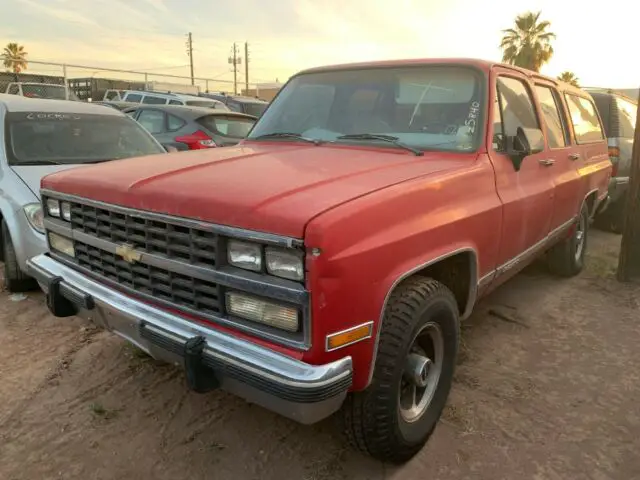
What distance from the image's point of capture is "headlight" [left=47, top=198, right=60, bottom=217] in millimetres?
3113

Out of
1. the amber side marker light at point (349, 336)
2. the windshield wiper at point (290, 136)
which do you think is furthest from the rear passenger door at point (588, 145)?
the amber side marker light at point (349, 336)

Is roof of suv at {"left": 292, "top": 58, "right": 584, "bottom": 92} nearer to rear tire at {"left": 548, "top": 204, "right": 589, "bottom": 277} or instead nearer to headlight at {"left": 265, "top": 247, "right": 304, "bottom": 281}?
rear tire at {"left": 548, "top": 204, "right": 589, "bottom": 277}

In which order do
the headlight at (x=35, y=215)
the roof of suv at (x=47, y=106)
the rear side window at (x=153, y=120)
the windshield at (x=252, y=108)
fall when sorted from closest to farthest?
1. the headlight at (x=35, y=215)
2. the roof of suv at (x=47, y=106)
3. the rear side window at (x=153, y=120)
4. the windshield at (x=252, y=108)

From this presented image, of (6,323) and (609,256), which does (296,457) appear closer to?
(6,323)

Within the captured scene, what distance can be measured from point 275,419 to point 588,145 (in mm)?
4224

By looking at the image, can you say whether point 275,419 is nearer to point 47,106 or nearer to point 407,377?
point 407,377

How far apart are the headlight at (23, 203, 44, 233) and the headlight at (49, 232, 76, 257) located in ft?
3.42

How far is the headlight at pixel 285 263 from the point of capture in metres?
1.97

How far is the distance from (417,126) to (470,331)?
178 cm

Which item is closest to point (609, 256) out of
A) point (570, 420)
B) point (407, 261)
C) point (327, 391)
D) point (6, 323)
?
Answer: point (570, 420)

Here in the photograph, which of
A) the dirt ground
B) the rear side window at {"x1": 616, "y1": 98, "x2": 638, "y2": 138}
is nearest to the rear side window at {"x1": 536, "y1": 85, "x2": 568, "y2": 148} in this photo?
the dirt ground

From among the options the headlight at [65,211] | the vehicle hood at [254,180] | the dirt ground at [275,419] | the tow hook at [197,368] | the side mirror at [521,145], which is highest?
the side mirror at [521,145]

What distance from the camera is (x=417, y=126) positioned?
10.8ft

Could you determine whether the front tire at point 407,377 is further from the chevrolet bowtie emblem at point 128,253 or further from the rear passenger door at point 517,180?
the chevrolet bowtie emblem at point 128,253
